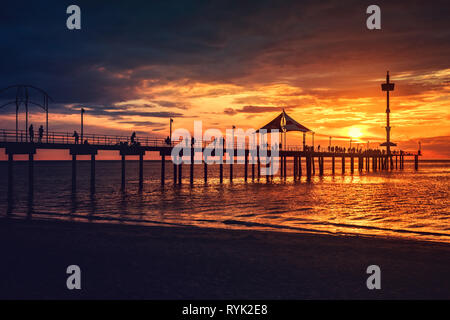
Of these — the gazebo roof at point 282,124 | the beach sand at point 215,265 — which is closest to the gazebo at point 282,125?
the gazebo roof at point 282,124

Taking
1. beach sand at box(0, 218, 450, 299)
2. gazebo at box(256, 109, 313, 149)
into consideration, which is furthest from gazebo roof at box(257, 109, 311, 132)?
beach sand at box(0, 218, 450, 299)

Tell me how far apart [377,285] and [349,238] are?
19.2ft

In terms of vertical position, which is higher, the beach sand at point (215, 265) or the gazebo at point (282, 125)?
the gazebo at point (282, 125)

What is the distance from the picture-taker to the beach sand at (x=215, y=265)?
7.89 m

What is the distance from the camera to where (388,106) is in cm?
11281

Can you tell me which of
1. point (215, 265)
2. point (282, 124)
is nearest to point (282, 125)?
point (282, 124)

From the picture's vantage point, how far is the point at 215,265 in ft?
32.9

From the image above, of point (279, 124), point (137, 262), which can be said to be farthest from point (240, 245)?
point (279, 124)

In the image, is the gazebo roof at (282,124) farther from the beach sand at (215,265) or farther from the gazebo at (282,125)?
the beach sand at (215,265)

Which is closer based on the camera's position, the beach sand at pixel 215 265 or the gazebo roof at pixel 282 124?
the beach sand at pixel 215 265

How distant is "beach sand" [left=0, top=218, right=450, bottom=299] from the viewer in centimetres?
789

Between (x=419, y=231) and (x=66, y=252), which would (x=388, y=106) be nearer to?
(x=419, y=231)

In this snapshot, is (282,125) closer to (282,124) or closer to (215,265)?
(282,124)

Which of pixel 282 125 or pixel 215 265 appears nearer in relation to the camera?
pixel 215 265
